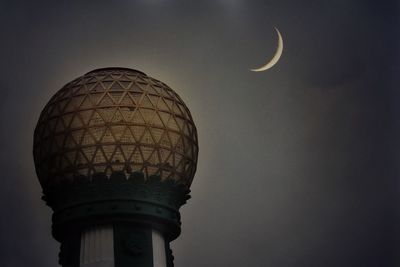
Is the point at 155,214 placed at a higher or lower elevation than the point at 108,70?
lower

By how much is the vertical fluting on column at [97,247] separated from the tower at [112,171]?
26 millimetres

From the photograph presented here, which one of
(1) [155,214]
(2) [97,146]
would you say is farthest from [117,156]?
(1) [155,214]

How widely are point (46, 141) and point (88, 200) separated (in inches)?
86.3

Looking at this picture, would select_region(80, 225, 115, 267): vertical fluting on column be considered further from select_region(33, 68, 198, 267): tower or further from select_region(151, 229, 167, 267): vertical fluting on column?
select_region(151, 229, 167, 267): vertical fluting on column

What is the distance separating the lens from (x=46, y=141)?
18891 mm

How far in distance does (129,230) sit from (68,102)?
12.9 feet

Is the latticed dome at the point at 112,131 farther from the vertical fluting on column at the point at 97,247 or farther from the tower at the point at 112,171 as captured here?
the vertical fluting on column at the point at 97,247

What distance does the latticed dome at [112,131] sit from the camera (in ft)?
59.6

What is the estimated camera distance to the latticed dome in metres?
18.2

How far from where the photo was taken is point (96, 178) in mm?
18109

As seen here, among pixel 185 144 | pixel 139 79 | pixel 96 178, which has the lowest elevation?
pixel 96 178

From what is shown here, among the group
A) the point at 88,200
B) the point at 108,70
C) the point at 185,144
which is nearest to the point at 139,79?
the point at 108,70

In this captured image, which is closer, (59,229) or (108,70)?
(59,229)

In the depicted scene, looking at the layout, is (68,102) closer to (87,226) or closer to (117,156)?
(117,156)
